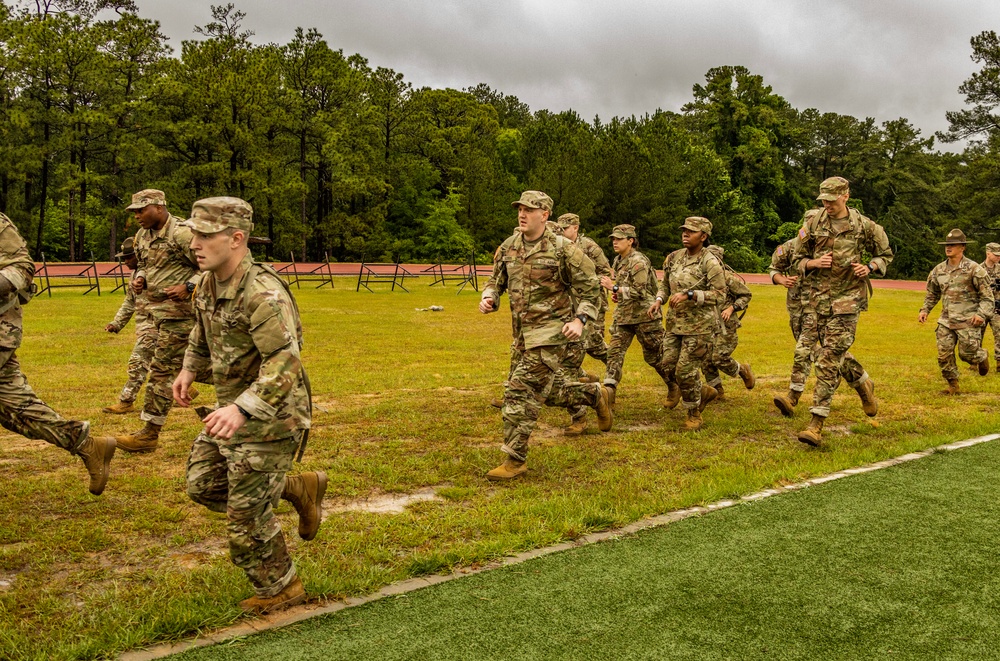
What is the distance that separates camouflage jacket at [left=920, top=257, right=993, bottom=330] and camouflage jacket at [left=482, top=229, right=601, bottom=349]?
669 cm

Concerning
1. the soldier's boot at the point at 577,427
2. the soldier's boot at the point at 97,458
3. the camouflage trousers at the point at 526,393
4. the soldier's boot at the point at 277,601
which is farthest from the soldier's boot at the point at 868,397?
the soldier's boot at the point at 97,458

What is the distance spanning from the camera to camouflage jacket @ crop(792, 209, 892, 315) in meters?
7.78

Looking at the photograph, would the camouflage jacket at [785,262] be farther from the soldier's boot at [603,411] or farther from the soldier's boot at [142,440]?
the soldier's boot at [142,440]

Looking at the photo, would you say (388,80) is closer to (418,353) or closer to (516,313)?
(418,353)

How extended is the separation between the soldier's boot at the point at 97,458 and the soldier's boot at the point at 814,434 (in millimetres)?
5857

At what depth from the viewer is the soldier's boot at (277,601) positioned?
4004mm

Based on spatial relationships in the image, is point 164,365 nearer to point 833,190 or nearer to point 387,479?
point 387,479

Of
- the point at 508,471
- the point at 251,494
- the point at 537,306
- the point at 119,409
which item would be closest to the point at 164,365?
the point at 119,409

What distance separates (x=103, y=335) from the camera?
662 inches

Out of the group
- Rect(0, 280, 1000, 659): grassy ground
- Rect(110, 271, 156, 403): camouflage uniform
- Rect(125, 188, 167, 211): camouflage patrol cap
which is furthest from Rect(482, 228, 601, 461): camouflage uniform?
Rect(110, 271, 156, 403): camouflage uniform

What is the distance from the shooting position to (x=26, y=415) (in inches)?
212

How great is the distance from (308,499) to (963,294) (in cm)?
1005

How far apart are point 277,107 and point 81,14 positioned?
1174 centimetres

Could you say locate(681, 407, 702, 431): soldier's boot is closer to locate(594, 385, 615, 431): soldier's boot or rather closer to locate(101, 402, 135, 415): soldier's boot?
locate(594, 385, 615, 431): soldier's boot
